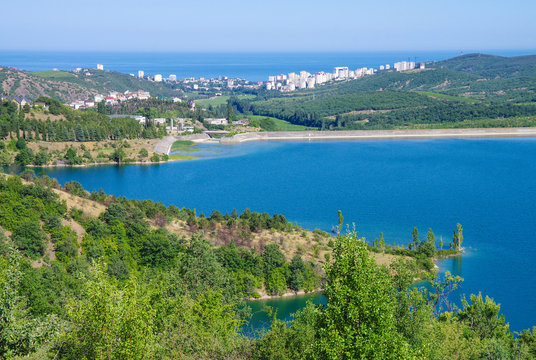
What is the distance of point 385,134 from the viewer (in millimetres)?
43812

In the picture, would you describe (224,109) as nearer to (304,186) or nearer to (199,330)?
(304,186)

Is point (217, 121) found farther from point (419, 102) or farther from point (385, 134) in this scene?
point (419, 102)

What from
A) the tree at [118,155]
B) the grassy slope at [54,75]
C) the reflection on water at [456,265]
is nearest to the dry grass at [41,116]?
the tree at [118,155]

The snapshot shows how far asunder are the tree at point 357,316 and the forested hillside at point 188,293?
0.03ft

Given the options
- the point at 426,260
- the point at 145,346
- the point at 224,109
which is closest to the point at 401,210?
the point at 426,260

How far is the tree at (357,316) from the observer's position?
14.0 feet

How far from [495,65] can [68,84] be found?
61589 millimetres

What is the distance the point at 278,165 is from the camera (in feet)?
106

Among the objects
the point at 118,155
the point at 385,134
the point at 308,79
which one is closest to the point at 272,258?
the point at 118,155

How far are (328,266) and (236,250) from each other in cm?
981

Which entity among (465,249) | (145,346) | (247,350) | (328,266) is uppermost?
(328,266)

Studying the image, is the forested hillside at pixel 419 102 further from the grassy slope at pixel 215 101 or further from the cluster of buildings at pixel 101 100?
the cluster of buildings at pixel 101 100

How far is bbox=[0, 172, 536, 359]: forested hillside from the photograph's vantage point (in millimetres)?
4531

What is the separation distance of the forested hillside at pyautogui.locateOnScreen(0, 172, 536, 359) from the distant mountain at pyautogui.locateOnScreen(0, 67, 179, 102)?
3567 cm
